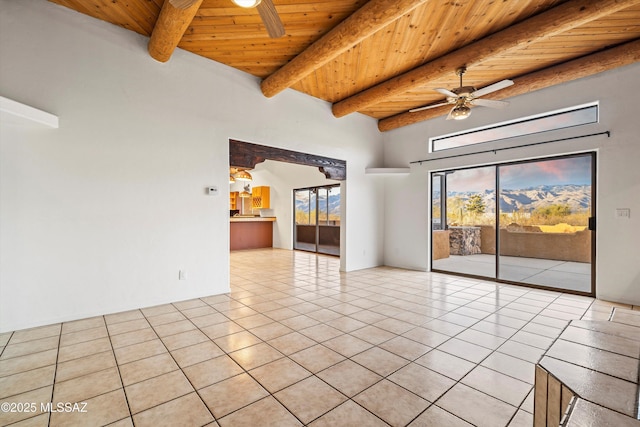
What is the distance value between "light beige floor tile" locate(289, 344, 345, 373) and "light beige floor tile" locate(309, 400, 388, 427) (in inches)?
19.5

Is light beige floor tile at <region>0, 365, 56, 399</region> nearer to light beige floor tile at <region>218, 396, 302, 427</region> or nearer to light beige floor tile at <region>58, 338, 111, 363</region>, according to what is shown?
light beige floor tile at <region>58, 338, 111, 363</region>

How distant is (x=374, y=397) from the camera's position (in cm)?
196

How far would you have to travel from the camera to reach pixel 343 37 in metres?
3.41

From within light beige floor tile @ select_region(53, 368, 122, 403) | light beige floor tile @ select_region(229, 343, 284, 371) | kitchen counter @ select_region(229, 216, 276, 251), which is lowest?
light beige floor tile @ select_region(229, 343, 284, 371)

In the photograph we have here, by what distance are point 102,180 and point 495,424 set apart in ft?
14.7

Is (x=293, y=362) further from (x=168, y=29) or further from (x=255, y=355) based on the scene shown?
(x=168, y=29)

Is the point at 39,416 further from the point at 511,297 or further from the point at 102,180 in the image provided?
the point at 511,297

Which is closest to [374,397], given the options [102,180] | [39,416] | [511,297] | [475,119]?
[39,416]

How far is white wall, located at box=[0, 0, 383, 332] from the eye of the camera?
305 cm

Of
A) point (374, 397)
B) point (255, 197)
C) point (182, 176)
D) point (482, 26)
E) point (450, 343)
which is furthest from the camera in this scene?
point (255, 197)

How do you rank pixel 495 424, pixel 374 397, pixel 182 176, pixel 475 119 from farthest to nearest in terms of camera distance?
pixel 475 119 → pixel 182 176 → pixel 374 397 → pixel 495 424

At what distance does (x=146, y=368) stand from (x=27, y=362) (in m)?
1.05

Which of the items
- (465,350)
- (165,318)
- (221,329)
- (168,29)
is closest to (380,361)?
(465,350)

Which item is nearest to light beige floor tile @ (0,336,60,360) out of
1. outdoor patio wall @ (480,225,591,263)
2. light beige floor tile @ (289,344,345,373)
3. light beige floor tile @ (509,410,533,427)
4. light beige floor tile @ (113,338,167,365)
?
light beige floor tile @ (113,338,167,365)
